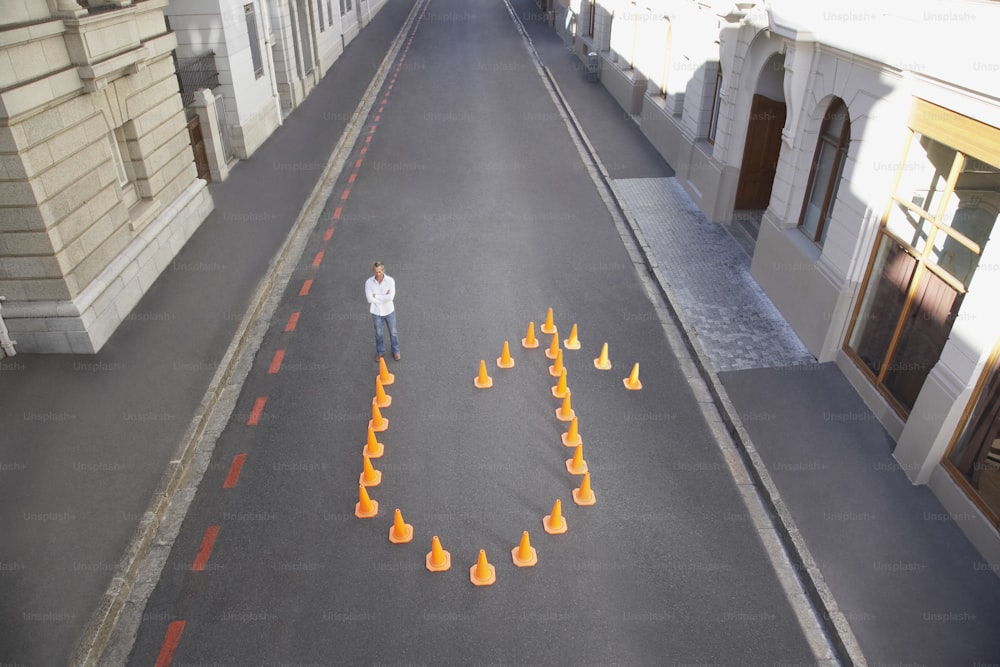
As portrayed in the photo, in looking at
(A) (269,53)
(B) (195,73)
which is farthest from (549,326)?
(A) (269,53)

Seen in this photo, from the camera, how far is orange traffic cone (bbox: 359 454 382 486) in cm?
830

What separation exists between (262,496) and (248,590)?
138 cm

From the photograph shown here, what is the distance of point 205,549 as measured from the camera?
7.50m

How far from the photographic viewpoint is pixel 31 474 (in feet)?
27.0

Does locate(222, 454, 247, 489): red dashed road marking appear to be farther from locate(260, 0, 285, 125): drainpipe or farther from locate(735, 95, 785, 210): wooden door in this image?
locate(260, 0, 285, 125): drainpipe

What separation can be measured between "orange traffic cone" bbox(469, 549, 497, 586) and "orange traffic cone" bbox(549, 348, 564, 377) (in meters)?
3.65

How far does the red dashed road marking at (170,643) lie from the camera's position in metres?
6.40

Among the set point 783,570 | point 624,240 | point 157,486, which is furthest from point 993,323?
point 157,486

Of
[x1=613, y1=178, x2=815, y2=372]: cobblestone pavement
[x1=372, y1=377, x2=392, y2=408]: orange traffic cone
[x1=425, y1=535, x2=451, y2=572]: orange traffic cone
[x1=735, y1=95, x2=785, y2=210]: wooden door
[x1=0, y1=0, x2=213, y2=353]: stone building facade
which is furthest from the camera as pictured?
[x1=735, y1=95, x2=785, y2=210]: wooden door

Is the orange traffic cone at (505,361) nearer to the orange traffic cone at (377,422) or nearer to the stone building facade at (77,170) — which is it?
the orange traffic cone at (377,422)

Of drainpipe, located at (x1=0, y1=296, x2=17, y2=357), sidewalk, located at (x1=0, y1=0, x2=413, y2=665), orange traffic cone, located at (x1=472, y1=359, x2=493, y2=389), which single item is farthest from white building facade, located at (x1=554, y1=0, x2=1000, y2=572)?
drainpipe, located at (x1=0, y1=296, x2=17, y2=357)

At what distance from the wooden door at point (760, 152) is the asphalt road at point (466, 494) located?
138 inches

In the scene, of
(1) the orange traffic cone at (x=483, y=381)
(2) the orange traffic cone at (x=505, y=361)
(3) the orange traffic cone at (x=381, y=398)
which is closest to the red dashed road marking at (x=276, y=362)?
(3) the orange traffic cone at (x=381, y=398)

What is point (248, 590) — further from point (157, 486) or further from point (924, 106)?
point (924, 106)
